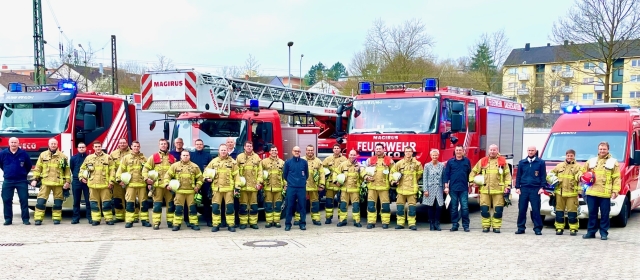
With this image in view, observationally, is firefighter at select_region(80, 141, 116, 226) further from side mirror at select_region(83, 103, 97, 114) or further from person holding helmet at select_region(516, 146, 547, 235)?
person holding helmet at select_region(516, 146, 547, 235)

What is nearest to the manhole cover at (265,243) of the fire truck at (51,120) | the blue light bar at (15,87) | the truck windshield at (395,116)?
the truck windshield at (395,116)

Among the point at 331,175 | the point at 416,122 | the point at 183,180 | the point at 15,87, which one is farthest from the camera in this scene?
the point at 15,87

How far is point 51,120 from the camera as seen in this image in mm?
12016

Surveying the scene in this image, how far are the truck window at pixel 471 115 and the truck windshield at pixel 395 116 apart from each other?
1.30 meters

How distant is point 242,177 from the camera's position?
10.7 metres

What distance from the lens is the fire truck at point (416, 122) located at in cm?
1120

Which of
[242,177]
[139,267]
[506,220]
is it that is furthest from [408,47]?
[139,267]

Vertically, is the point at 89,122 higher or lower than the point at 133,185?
higher

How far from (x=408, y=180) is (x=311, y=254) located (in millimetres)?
3091

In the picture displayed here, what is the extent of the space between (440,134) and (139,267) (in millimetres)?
5987

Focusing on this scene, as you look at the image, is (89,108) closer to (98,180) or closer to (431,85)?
(98,180)

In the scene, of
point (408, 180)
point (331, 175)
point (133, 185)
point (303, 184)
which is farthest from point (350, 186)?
point (133, 185)

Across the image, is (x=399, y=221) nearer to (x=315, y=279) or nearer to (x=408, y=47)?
(x=315, y=279)

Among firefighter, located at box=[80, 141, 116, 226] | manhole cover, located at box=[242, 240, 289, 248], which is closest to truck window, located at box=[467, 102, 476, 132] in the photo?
manhole cover, located at box=[242, 240, 289, 248]
